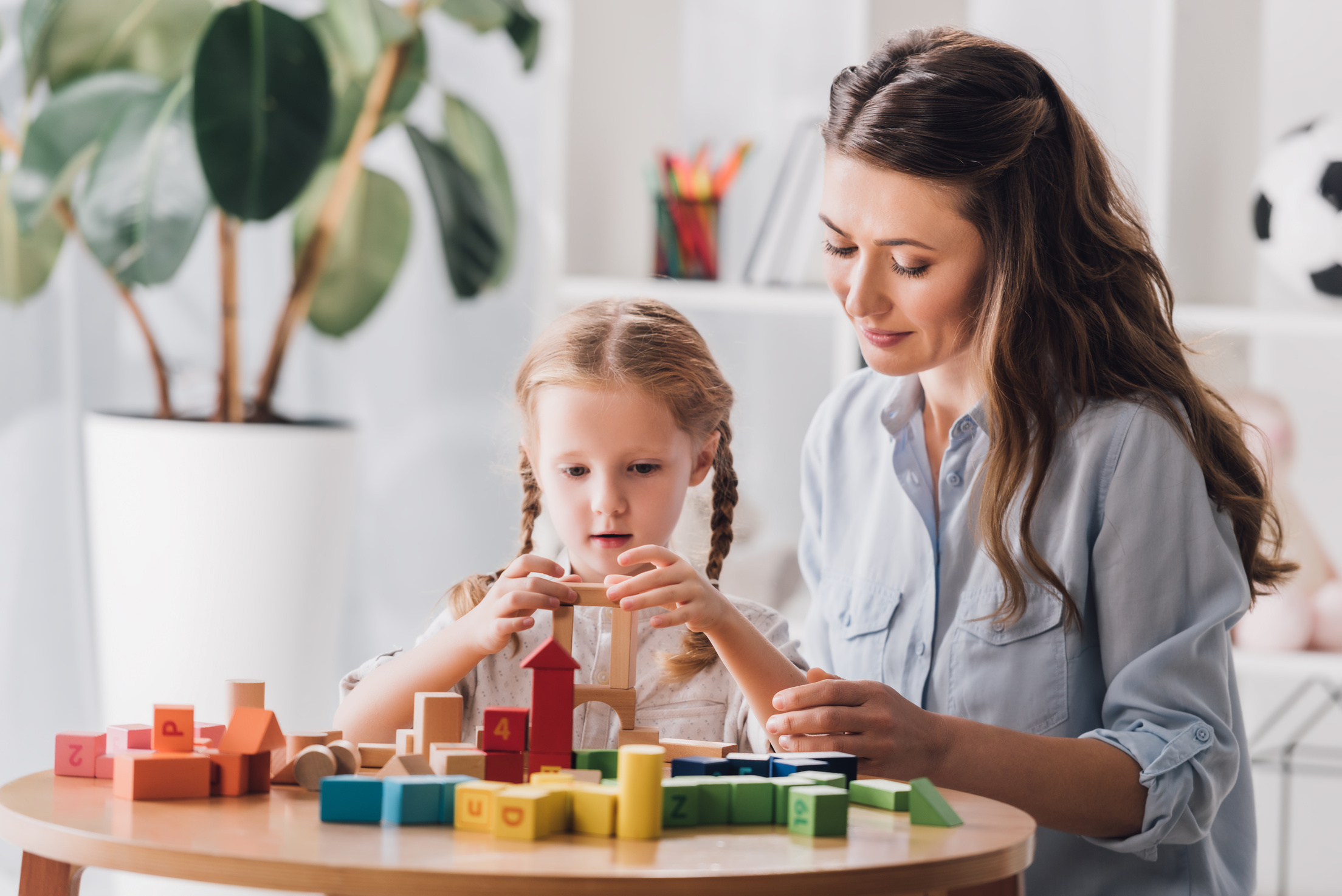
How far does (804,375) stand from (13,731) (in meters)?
1.63

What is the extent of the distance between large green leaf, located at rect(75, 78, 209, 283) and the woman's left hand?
1372 millimetres

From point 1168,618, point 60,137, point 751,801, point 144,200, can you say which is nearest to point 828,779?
point 751,801

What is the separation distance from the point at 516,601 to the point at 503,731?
0.15m

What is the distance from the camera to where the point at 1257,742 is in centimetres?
230

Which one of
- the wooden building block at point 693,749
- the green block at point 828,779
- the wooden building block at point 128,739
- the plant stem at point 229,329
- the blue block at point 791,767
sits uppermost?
the plant stem at point 229,329

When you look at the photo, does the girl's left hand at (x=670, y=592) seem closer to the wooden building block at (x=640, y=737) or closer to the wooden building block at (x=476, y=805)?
the wooden building block at (x=640, y=737)

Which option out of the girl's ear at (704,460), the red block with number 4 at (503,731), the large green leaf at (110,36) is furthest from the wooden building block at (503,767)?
the large green leaf at (110,36)

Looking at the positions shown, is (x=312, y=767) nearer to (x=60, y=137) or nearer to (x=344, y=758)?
(x=344, y=758)

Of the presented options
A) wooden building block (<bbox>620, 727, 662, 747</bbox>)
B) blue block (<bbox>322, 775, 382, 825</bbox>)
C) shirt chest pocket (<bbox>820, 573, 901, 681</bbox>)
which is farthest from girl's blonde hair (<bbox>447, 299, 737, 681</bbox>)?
blue block (<bbox>322, 775, 382, 825</bbox>)

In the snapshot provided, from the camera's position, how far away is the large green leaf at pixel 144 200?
6.40 ft

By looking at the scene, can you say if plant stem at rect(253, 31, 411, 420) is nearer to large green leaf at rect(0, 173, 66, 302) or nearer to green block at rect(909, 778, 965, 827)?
large green leaf at rect(0, 173, 66, 302)

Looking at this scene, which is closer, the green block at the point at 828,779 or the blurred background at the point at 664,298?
the green block at the point at 828,779

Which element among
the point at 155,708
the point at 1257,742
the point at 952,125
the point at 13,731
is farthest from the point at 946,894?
the point at 13,731

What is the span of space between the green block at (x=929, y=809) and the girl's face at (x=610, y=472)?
42 cm
